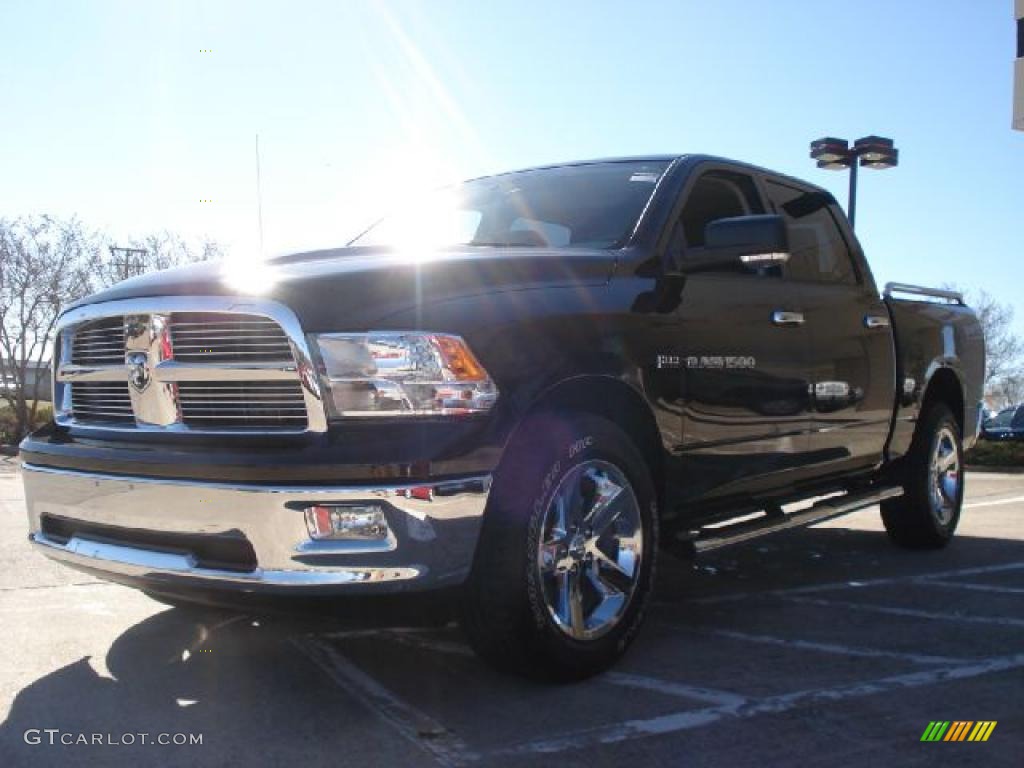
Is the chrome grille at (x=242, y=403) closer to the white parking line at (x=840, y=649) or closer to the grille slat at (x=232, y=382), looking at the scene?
the grille slat at (x=232, y=382)

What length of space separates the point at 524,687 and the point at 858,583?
2.60 metres

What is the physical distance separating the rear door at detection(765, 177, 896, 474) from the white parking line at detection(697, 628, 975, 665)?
1131 mm

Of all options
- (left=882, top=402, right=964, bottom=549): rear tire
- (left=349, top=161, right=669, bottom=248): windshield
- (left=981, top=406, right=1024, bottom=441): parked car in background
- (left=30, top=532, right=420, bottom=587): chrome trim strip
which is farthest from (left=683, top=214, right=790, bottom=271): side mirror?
(left=981, top=406, right=1024, bottom=441): parked car in background

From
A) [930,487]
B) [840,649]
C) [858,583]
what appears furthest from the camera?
[930,487]

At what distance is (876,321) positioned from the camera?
536 cm

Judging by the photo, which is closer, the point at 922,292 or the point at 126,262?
the point at 922,292

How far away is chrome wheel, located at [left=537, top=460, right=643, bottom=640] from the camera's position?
3230 millimetres

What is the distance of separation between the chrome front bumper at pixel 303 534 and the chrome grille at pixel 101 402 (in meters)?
0.38

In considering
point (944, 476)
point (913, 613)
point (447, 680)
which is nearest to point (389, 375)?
point (447, 680)

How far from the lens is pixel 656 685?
3314 millimetres

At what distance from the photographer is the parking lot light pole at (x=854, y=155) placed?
596 inches

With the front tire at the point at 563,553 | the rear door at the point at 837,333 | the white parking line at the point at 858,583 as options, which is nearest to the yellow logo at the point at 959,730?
the front tire at the point at 563,553

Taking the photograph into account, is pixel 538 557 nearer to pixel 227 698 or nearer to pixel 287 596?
pixel 287 596

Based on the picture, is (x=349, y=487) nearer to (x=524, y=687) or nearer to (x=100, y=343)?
(x=524, y=687)
